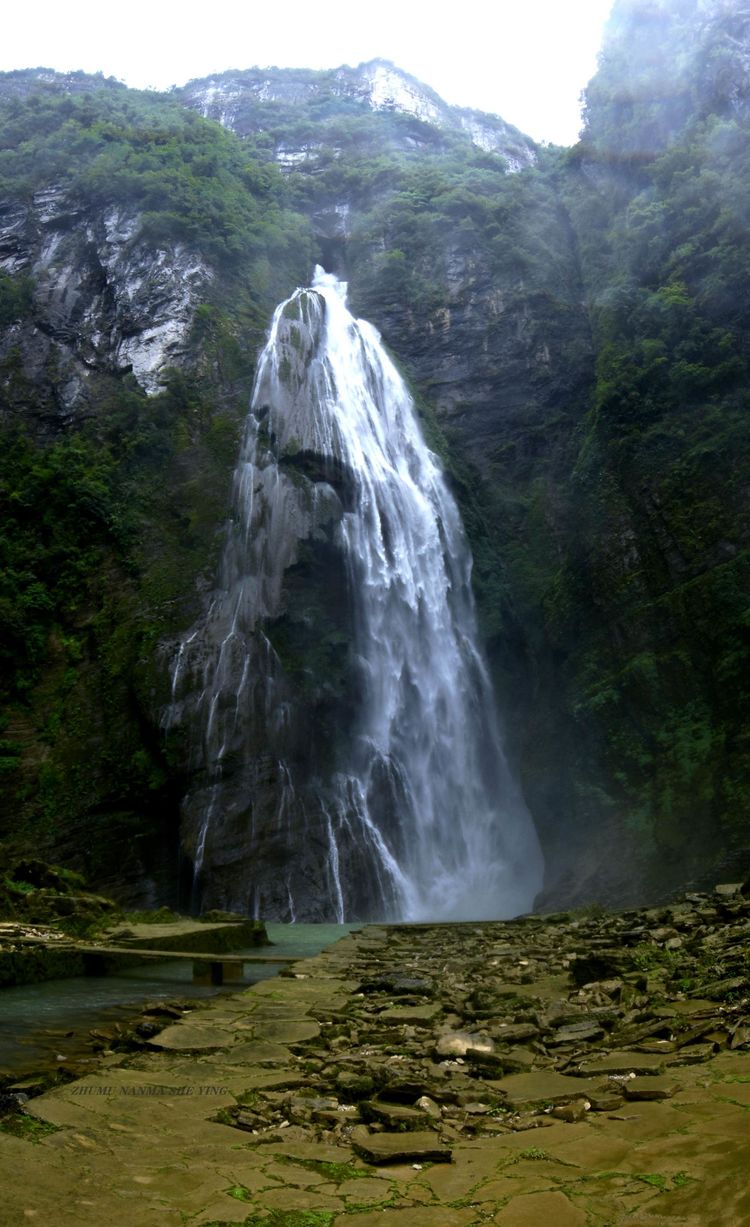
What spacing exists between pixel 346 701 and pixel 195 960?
13072 mm

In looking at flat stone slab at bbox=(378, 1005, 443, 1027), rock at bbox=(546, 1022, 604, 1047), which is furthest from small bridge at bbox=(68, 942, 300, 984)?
rock at bbox=(546, 1022, 604, 1047)

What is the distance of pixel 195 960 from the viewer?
26.3 ft

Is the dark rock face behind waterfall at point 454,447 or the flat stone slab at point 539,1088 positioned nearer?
the flat stone slab at point 539,1088

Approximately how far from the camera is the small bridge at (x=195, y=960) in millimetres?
7949

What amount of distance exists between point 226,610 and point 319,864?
6777mm

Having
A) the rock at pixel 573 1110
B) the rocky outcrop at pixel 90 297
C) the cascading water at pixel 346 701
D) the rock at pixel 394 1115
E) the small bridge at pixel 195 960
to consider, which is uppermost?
the rocky outcrop at pixel 90 297

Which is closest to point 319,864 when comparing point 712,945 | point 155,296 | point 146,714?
point 146,714

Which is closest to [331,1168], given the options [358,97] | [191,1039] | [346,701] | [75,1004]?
[191,1039]

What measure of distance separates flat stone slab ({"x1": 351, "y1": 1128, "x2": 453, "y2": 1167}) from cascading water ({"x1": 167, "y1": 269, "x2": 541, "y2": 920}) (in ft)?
51.8

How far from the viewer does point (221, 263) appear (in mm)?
30203

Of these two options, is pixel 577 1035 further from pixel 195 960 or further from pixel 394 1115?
pixel 195 960

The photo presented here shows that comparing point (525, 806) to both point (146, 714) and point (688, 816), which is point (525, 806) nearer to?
point (688, 816)

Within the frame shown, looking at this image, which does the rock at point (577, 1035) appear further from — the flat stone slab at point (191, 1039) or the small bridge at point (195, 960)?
the small bridge at point (195, 960)

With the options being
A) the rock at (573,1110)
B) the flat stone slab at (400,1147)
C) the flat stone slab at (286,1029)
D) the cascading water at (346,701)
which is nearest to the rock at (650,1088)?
the rock at (573,1110)
